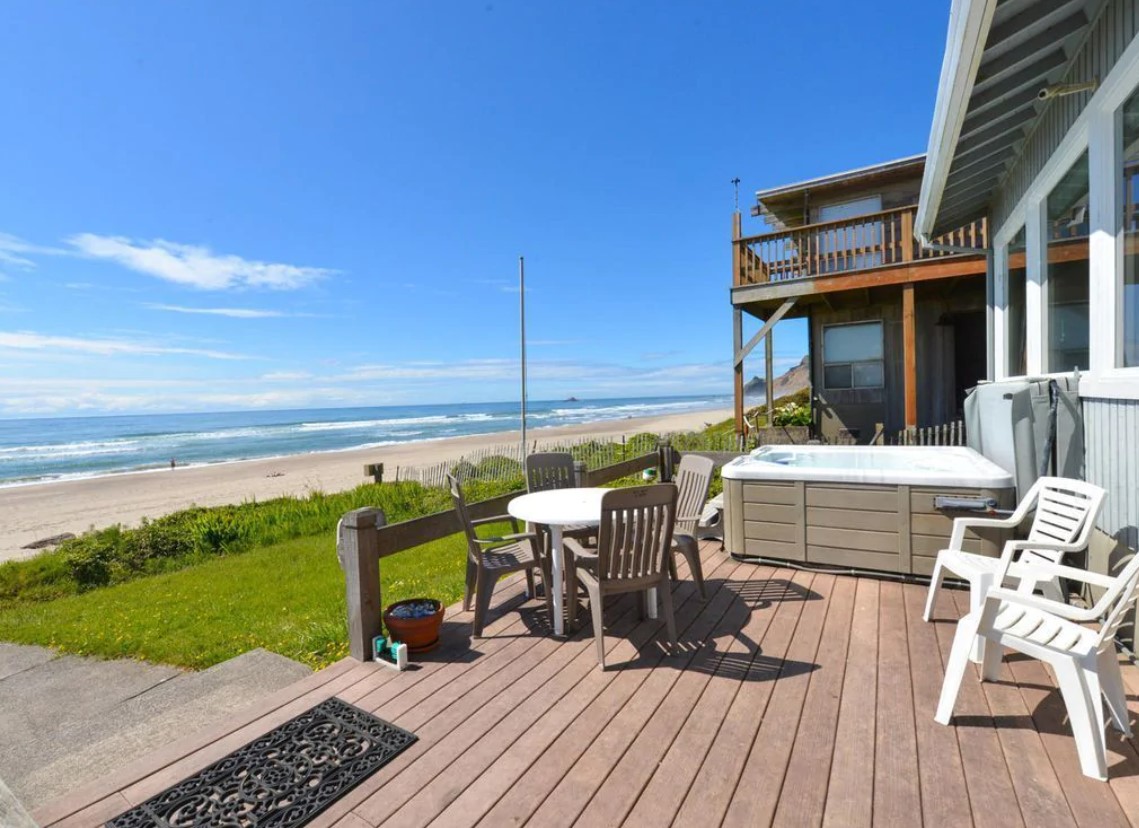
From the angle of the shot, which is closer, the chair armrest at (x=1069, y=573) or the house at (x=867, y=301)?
the chair armrest at (x=1069, y=573)

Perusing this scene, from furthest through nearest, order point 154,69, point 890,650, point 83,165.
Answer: point 83,165
point 154,69
point 890,650

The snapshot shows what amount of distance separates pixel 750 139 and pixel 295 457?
22624 mm

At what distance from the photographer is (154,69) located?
8.09 m

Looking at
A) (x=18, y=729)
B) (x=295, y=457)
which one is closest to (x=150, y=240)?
(x=295, y=457)

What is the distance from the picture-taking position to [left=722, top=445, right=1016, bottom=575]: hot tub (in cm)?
355

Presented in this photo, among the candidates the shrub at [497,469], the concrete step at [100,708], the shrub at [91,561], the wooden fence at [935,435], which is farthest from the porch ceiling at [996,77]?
the shrub at [91,561]

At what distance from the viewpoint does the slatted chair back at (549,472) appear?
432 cm

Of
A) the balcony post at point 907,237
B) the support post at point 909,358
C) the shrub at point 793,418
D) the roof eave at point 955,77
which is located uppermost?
the balcony post at point 907,237

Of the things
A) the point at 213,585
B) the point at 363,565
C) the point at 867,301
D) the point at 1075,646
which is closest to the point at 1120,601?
the point at 1075,646

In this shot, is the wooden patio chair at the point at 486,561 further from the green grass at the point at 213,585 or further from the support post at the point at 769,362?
the support post at the point at 769,362

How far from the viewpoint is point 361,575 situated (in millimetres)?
2777

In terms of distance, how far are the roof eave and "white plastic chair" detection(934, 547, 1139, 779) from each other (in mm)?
2068

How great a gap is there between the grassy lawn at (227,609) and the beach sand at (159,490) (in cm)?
518

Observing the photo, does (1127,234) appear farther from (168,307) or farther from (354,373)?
(354,373)
